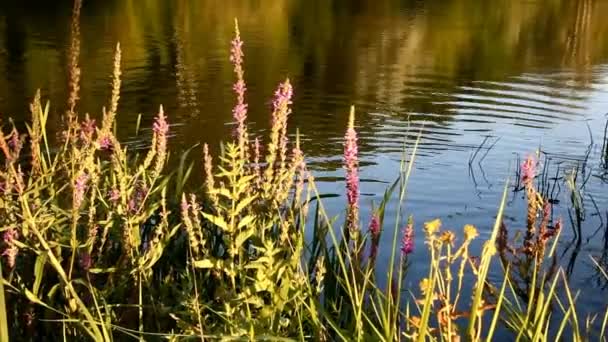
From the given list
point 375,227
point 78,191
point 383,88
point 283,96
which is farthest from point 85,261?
point 383,88

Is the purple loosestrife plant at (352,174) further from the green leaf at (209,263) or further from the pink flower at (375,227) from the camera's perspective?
the green leaf at (209,263)

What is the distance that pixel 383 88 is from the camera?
23.8 metres

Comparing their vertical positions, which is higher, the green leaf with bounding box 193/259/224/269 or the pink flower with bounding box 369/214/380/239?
the pink flower with bounding box 369/214/380/239

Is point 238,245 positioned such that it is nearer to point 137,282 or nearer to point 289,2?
point 137,282

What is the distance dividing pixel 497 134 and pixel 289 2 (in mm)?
42992

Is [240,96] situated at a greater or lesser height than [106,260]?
greater

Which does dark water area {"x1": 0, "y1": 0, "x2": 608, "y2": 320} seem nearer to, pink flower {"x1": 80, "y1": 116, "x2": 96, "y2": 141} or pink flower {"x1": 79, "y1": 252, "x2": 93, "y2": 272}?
pink flower {"x1": 80, "y1": 116, "x2": 96, "y2": 141}

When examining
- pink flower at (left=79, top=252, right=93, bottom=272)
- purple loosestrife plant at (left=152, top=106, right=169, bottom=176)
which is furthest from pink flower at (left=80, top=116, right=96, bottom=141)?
pink flower at (left=79, top=252, right=93, bottom=272)

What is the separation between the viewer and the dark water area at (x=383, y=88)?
12.2 meters

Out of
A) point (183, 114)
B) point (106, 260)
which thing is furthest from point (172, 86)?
point (106, 260)

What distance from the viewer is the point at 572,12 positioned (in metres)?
55.2

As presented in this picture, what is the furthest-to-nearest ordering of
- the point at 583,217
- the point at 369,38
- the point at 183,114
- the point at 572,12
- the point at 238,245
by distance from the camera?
the point at 572,12 → the point at 369,38 → the point at 183,114 → the point at 583,217 → the point at 238,245

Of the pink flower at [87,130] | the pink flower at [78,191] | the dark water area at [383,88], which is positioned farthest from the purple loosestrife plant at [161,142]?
the dark water area at [383,88]

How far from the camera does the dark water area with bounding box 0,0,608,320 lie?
12211mm
